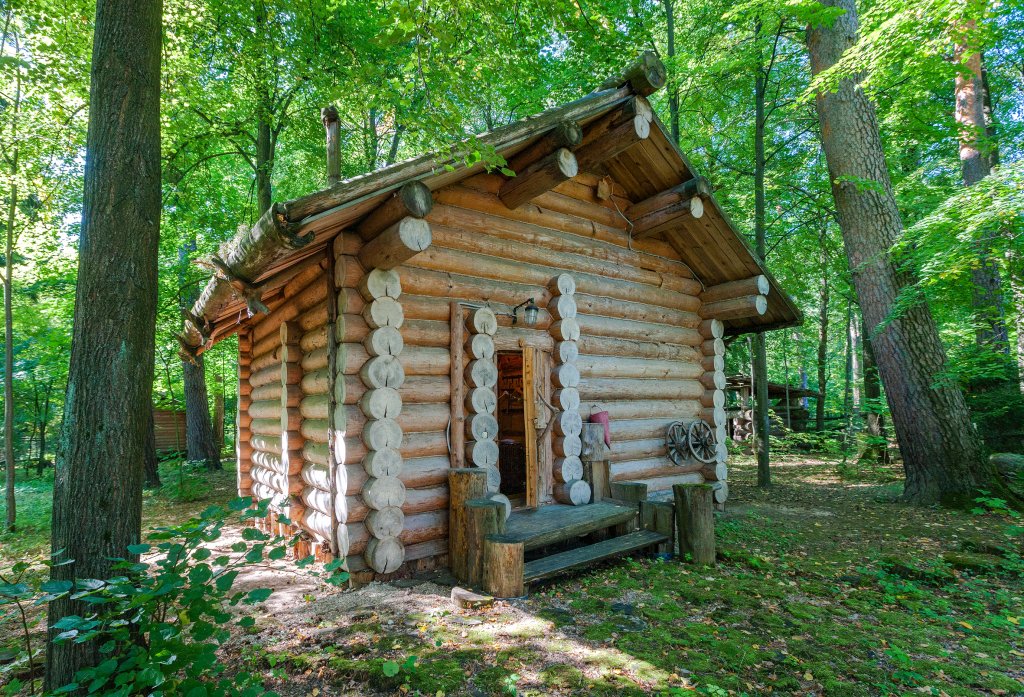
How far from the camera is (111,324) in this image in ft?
10.6

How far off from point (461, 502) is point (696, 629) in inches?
98.6

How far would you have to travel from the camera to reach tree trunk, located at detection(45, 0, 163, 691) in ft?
10.3

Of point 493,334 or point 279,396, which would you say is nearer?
point 493,334

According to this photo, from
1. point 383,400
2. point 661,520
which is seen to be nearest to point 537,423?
point 661,520

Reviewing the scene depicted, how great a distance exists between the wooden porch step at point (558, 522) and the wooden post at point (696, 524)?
0.63 m

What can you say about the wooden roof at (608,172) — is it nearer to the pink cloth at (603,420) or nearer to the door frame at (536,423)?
the door frame at (536,423)

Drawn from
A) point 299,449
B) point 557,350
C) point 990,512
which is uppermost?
point 557,350

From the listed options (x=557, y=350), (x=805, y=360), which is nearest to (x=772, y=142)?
(x=557, y=350)

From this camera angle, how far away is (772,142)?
50.2ft

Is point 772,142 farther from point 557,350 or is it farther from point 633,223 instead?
point 557,350

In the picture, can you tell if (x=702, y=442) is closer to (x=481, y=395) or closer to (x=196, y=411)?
(x=481, y=395)

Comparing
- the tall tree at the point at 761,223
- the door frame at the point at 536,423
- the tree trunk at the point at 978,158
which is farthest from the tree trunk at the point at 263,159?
the tree trunk at the point at 978,158

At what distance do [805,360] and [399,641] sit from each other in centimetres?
3430

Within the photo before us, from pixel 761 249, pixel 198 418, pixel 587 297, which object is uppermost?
pixel 761 249
